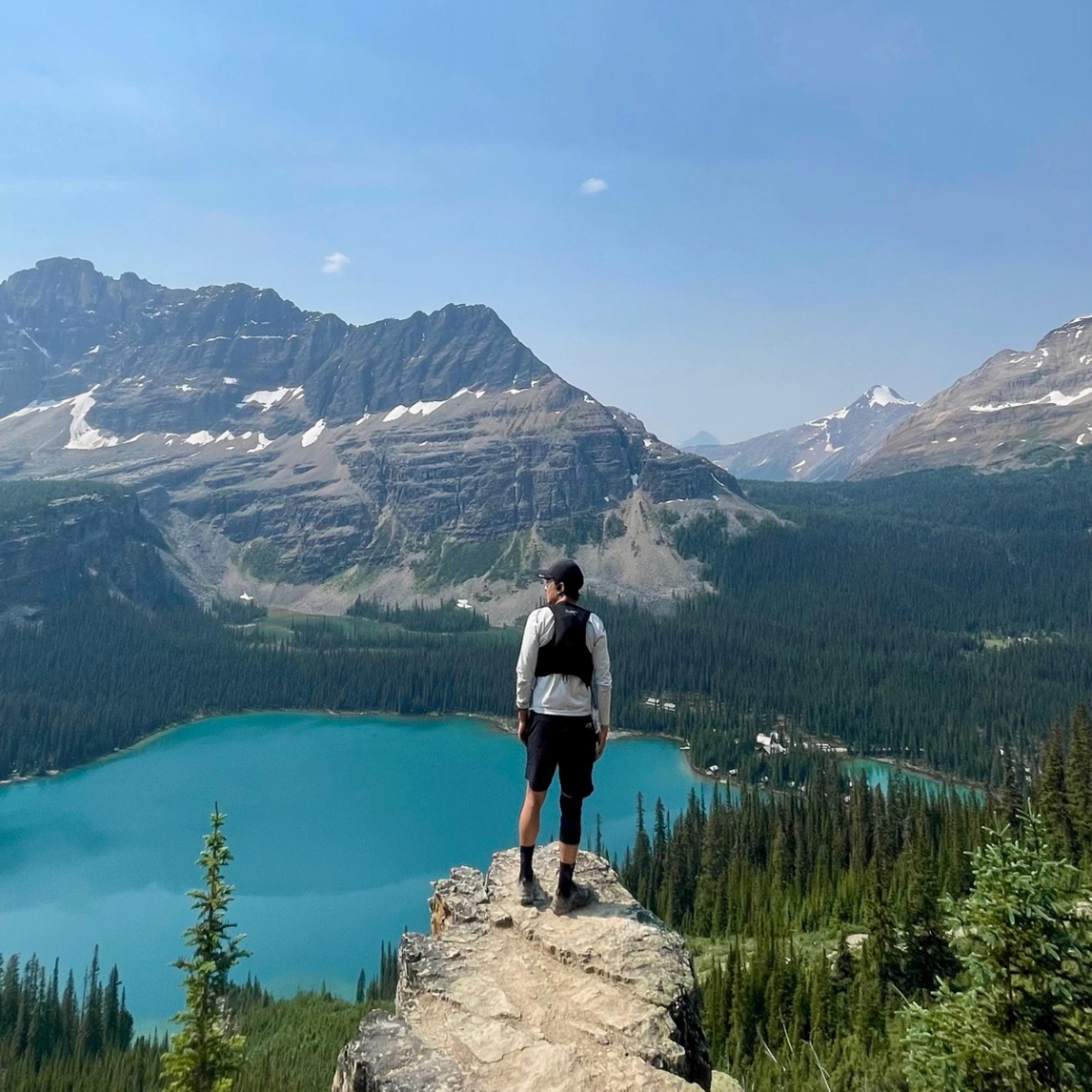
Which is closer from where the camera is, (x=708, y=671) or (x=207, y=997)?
(x=207, y=997)

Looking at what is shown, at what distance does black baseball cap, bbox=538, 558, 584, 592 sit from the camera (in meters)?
8.99

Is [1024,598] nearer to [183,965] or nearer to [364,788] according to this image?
[364,788]

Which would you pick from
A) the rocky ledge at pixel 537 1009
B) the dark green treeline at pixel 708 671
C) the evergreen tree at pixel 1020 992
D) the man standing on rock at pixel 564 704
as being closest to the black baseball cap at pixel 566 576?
the man standing on rock at pixel 564 704

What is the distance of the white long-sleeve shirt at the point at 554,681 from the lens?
887cm

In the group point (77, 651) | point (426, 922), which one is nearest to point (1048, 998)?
point (426, 922)

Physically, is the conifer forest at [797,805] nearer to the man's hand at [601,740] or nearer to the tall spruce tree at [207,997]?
the tall spruce tree at [207,997]

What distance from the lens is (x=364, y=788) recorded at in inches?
4198

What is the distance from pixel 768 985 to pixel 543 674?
34.6 m

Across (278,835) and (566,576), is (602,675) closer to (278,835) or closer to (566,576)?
(566,576)

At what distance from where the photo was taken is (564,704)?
8.88 meters

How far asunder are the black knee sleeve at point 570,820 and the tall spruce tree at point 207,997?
45.6 ft

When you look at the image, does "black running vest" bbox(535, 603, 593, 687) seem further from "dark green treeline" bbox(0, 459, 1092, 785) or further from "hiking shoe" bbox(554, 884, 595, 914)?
"dark green treeline" bbox(0, 459, 1092, 785)

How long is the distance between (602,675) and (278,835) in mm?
92492

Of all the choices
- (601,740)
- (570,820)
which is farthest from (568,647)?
(570,820)
